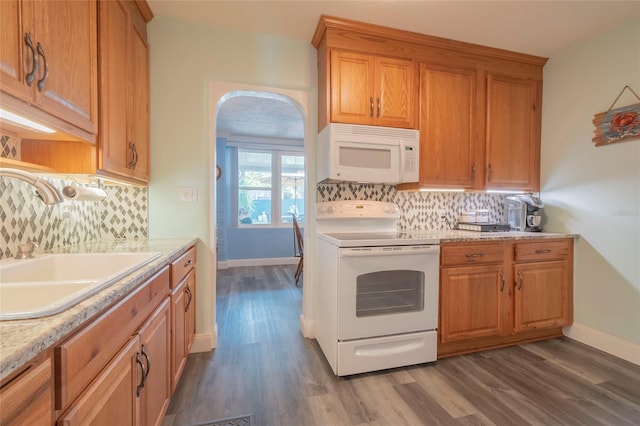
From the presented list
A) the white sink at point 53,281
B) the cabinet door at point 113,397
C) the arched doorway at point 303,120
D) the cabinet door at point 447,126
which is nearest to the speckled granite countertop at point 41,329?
the white sink at point 53,281

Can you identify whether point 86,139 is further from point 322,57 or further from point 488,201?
point 488,201

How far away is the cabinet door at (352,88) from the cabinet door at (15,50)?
5.23 feet

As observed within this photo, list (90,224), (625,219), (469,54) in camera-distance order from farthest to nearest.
Answer: (469,54) → (625,219) → (90,224)

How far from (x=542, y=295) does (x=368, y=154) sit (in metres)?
1.86

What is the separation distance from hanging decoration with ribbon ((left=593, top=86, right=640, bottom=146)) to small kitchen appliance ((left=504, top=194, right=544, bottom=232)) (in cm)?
63

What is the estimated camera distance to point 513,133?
258cm

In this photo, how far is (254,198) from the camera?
5.39 m

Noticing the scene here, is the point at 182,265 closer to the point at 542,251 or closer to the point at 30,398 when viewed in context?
the point at 30,398

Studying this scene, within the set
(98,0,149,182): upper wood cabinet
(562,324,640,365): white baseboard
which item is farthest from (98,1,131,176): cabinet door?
(562,324,640,365): white baseboard

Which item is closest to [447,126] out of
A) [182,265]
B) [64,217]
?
[182,265]

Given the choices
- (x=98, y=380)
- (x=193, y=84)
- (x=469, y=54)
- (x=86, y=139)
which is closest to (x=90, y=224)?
(x=86, y=139)

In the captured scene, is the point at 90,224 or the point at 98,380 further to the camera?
the point at 90,224

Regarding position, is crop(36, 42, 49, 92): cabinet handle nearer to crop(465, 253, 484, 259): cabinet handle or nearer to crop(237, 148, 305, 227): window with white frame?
crop(465, 253, 484, 259): cabinet handle

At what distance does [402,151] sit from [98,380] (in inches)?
82.9
